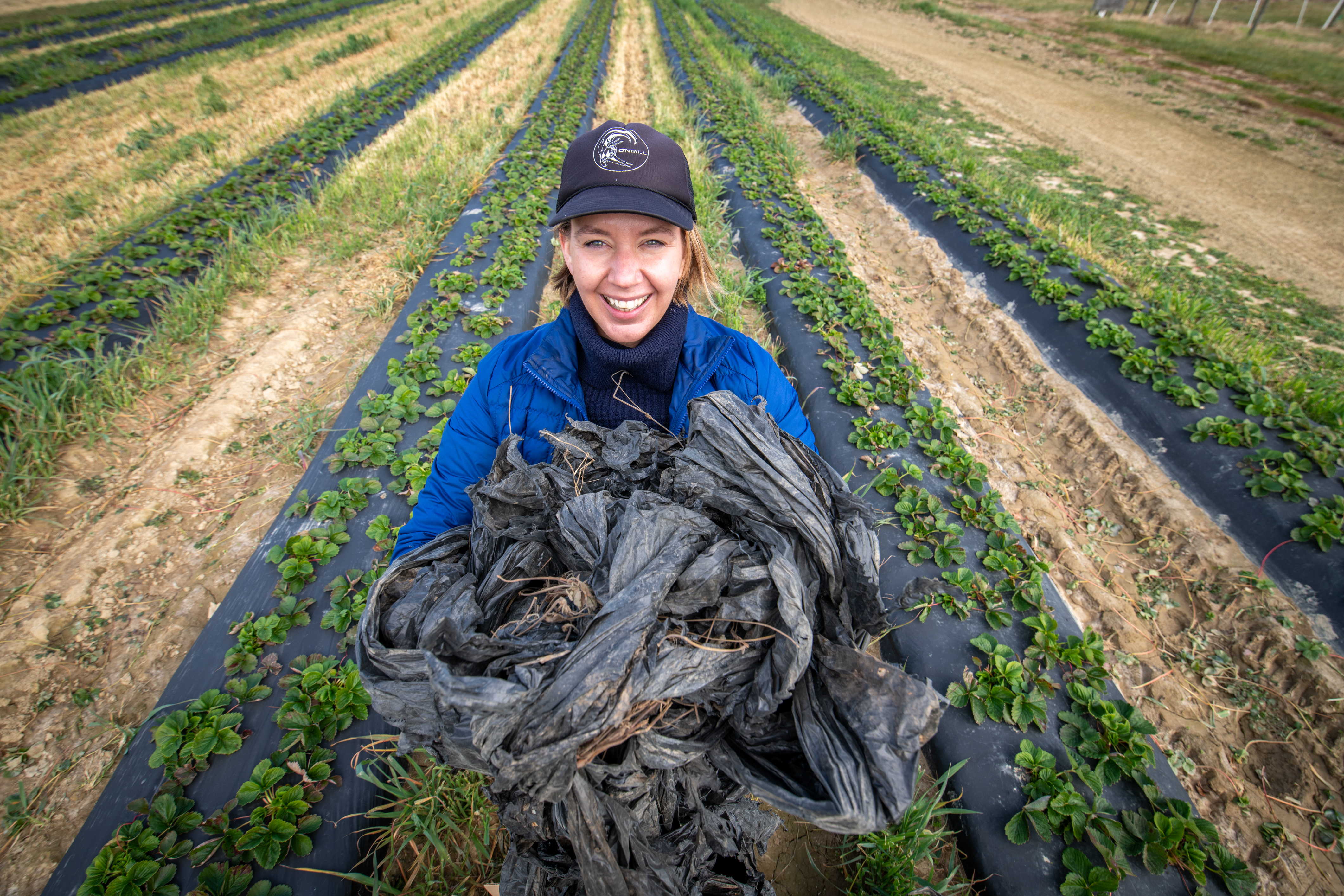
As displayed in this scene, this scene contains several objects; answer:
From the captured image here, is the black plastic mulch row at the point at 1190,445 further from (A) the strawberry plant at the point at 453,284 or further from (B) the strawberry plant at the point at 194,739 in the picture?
(B) the strawberry plant at the point at 194,739

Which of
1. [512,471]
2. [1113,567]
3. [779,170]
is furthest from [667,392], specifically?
[779,170]

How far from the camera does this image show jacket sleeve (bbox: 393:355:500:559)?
1.68 metres

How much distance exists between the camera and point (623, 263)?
154 centimetres

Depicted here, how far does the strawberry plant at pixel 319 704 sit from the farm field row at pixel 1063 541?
210mm

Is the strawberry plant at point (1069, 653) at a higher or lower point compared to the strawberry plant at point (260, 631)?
higher

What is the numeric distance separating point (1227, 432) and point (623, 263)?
13.3 ft

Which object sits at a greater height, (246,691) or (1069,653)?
(1069,653)

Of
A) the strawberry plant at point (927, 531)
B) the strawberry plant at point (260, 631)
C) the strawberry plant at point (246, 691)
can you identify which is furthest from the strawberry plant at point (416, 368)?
→ the strawberry plant at point (927, 531)

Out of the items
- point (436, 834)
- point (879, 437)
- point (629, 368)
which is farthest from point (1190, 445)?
point (436, 834)

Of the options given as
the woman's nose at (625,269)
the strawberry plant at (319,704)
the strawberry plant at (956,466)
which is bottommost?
the strawberry plant at (319,704)

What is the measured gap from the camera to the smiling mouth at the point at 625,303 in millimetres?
1584

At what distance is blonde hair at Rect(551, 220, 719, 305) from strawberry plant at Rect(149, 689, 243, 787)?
1981mm

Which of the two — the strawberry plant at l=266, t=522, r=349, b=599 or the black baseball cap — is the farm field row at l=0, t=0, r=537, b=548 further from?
the black baseball cap

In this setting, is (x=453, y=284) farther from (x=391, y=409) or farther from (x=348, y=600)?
(x=348, y=600)
